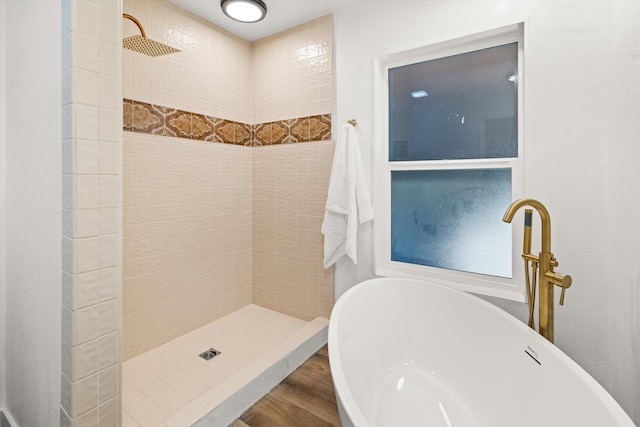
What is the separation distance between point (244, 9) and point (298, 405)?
2528 mm

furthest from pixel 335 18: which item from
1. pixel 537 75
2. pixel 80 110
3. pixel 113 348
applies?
pixel 113 348

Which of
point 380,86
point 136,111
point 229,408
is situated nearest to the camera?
point 229,408

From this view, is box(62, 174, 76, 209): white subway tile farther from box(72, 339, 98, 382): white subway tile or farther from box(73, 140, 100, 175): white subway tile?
box(72, 339, 98, 382): white subway tile

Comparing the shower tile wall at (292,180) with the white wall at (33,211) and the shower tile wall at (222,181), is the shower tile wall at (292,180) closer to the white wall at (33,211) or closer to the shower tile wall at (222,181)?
the shower tile wall at (222,181)

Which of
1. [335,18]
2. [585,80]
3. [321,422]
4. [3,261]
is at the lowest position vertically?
[321,422]

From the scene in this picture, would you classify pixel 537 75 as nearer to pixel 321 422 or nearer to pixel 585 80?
pixel 585 80

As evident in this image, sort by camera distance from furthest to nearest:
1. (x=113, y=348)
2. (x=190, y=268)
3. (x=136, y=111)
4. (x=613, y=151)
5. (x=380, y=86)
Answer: (x=190, y=268) < (x=380, y=86) < (x=136, y=111) < (x=613, y=151) < (x=113, y=348)

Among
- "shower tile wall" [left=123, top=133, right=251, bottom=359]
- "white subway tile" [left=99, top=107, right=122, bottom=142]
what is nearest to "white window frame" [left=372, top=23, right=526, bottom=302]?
"shower tile wall" [left=123, top=133, right=251, bottom=359]

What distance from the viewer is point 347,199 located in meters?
2.13

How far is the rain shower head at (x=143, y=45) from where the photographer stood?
5.31 feet

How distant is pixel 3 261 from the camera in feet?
5.05

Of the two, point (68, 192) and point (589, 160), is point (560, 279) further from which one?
point (68, 192)

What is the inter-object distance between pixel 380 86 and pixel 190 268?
A: 6.44 ft

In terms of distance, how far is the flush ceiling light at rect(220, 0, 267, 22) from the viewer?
6.71 feet
